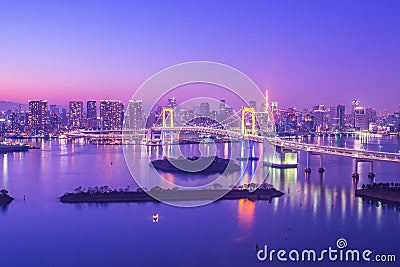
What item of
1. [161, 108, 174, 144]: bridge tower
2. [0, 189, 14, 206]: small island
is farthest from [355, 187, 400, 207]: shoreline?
[161, 108, 174, 144]: bridge tower

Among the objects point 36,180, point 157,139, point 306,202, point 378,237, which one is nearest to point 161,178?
point 36,180

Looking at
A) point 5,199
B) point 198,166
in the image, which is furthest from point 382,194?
point 5,199

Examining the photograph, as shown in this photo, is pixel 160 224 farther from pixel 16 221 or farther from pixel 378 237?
pixel 378 237

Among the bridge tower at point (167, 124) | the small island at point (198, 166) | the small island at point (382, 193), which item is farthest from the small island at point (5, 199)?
the bridge tower at point (167, 124)

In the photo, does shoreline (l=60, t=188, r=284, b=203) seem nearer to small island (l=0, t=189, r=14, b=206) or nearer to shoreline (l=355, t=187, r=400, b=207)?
small island (l=0, t=189, r=14, b=206)

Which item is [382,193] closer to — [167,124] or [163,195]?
[163,195]

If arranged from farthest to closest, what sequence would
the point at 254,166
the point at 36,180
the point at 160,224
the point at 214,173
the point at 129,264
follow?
the point at 254,166, the point at 214,173, the point at 36,180, the point at 160,224, the point at 129,264
